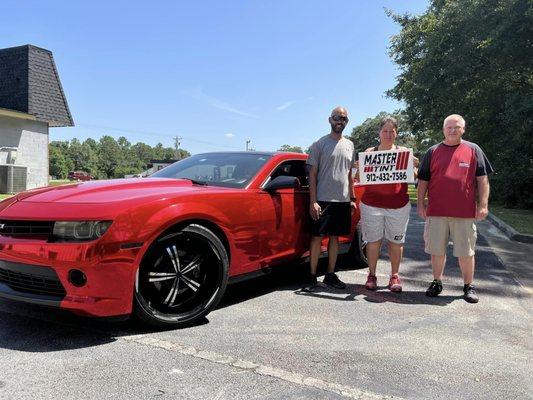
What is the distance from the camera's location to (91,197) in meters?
3.22

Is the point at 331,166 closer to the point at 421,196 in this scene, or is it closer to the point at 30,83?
the point at 421,196

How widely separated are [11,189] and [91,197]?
859 inches

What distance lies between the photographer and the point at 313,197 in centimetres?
444

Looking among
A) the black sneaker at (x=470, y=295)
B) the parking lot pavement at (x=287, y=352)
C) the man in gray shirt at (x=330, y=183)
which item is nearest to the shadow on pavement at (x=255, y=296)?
the parking lot pavement at (x=287, y=352)

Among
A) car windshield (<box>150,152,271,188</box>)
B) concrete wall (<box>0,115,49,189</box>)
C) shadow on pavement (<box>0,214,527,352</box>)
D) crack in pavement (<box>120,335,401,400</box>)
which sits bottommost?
crack in pavement (<box>120,335,401,400</box>)

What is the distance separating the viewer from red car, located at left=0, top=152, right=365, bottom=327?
2924 mm

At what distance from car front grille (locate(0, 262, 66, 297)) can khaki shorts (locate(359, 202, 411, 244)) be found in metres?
2.95

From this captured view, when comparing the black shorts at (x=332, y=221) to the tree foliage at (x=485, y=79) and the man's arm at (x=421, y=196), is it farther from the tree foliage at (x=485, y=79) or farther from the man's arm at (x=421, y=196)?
the tree foliage at (x=485, y=79)

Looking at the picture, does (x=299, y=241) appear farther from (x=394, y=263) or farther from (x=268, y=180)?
(x=394, y=263)

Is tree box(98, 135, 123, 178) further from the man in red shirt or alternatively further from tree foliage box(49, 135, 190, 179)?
the man in red shirt

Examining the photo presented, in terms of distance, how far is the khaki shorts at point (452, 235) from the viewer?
4.43 meters

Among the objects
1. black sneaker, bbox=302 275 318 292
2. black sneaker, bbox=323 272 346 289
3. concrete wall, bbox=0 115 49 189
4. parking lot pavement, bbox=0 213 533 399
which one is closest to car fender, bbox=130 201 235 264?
parking lot pavement, bbox=0 213 533 399

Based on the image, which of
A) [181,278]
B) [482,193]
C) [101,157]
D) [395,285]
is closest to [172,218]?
[181,278]

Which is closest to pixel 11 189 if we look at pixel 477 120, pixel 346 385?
pixel 477 120
